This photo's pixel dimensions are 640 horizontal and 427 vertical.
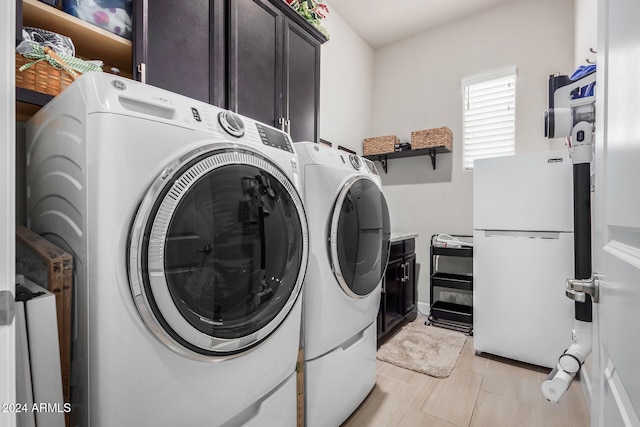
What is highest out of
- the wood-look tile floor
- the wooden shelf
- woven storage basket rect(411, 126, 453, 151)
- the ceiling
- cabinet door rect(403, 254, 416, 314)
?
the ceiling

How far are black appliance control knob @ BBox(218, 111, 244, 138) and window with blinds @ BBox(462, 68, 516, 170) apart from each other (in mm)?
2752

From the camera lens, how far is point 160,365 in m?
0.71

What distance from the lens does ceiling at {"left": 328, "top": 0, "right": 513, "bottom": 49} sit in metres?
2.86

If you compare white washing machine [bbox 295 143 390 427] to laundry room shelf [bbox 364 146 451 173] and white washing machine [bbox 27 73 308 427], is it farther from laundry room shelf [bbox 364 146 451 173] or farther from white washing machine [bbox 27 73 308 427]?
laundry room shelf [bbox 364 146 451 173]

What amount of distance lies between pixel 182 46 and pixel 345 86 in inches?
85.7

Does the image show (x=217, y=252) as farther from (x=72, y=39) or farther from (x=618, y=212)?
(x=72, y=39)

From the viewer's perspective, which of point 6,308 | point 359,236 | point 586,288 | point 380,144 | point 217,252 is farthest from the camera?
point 380,144

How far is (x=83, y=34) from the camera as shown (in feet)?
3.65

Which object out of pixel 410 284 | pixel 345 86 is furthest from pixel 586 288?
pixel 345 86

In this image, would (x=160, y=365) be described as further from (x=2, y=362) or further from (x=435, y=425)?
(x=435, y=425)

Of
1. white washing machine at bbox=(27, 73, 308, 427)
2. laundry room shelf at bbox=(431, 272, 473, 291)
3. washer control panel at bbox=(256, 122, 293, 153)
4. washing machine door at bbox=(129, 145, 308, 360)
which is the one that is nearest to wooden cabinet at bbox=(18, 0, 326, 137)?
white washing machine at bbox=(27, 73, 308, 427)

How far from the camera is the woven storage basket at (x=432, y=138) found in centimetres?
295

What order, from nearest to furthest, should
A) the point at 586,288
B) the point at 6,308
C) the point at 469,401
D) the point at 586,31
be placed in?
1. the point at 6,308
2. the point at 586,288
3. the point at 469,401
4. the point at 586,31

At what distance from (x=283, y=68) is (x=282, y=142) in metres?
0.96
